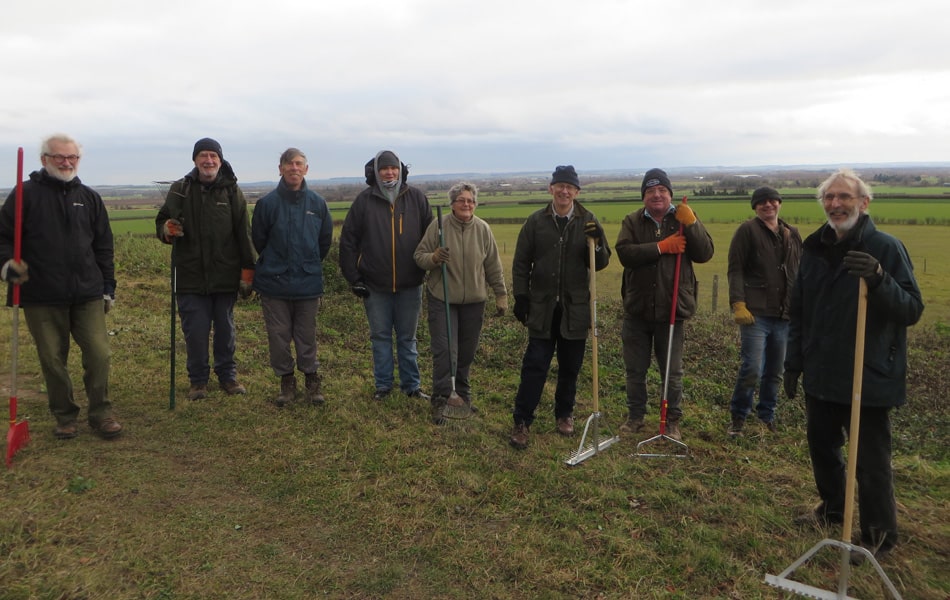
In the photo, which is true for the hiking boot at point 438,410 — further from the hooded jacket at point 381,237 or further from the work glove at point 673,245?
the work glove at point 673,245

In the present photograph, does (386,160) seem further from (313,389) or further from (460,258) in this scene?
(313,389)

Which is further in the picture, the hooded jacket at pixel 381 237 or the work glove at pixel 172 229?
the hooded jacket at pixel 381 237

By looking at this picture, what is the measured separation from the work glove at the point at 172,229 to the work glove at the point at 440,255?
2.47 m

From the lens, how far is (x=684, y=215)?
5.32 m

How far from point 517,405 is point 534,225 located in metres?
1.61

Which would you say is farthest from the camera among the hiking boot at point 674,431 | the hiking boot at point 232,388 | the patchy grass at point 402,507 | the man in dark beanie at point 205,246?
the hiking boot at point 232,388

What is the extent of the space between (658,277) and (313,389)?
3.52 metres

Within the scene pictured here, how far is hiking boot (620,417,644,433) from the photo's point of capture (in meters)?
5.95

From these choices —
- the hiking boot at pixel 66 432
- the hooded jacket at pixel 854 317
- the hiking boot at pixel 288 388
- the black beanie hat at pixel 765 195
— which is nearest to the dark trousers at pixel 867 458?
the hooded jacket at pixel 854 317

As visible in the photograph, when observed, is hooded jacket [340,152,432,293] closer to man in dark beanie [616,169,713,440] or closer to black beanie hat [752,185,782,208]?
man in dark beanie [616,169,713,440]

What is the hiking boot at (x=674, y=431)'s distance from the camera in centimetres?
570

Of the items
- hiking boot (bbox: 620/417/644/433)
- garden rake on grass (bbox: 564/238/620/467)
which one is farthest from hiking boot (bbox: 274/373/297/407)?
hiking boot (bbox: 620/417/644/433)

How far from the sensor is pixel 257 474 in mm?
4875

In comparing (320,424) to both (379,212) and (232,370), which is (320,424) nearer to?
(232,370)
